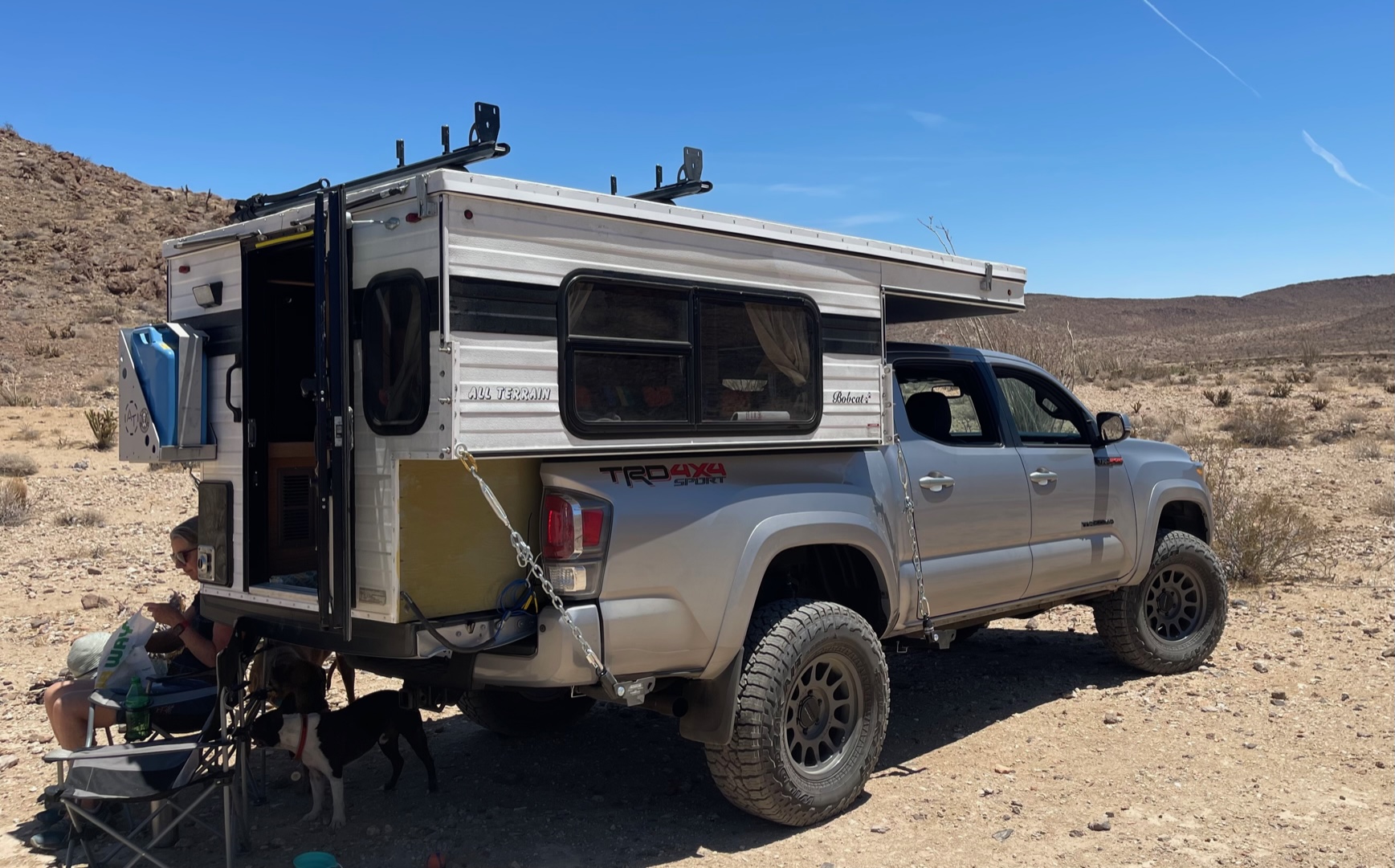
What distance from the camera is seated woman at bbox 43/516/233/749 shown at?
4.91m

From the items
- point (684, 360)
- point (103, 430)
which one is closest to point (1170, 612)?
point (684, 360)

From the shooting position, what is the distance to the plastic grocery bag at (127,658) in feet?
16.6

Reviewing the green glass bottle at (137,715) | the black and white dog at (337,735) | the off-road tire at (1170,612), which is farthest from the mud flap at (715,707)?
the off-road tire at (1170,612)

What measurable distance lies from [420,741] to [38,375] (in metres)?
26.0

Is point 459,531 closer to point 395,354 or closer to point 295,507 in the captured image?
point 395,354

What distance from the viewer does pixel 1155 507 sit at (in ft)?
Result: 23.0

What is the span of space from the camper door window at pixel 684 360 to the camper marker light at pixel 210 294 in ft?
5.49

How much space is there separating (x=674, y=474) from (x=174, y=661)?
8.78 feet

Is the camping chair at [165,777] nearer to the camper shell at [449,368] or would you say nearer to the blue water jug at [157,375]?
the camper shell at [449,368]

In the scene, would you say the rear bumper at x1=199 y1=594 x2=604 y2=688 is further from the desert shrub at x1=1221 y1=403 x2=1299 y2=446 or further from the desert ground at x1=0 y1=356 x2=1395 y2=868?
the desert shrub at x1=1221 y1=403 x2=1299 y2=446

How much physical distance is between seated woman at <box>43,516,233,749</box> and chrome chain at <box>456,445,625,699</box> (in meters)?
1.55

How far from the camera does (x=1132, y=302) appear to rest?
318 feet

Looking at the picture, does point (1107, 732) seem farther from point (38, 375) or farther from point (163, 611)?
point (38, 375)

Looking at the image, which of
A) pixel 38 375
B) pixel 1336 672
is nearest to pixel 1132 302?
pixel 38 375
